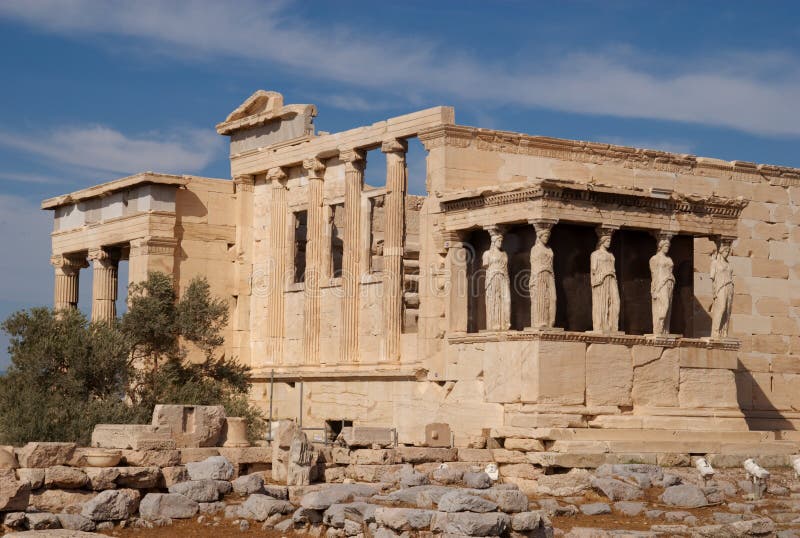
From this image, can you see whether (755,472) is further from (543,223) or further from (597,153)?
(597,153)

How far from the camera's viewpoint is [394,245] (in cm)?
2550

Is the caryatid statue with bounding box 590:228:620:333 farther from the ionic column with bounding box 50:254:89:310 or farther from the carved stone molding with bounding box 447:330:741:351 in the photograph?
the ionic column with bounding box 50:254:89:310

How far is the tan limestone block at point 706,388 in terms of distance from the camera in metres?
21.7

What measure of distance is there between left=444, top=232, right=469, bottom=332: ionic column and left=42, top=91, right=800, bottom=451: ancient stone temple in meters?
0.04

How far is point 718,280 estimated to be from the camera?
22.6 m

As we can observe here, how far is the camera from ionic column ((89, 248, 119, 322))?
103 feet

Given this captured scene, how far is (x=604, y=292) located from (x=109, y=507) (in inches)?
352

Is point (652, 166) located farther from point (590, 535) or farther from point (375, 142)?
point (590, 535)

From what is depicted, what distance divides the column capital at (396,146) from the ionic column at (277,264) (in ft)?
12.6

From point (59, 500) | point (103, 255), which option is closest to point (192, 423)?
point (59, 500)

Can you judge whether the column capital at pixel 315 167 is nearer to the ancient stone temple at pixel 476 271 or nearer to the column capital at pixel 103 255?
the ancient stone temple at pixel 476 271

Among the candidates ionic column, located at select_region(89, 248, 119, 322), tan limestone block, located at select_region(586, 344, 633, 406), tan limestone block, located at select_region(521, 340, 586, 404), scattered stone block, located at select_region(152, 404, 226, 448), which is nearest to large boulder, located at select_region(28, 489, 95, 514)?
scattered stone block, located at select_region(152, 404, 226, 448)

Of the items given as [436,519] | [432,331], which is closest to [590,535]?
[436,519]

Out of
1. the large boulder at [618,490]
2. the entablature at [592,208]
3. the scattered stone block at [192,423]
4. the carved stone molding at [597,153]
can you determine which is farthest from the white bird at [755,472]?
the carved stone molding at [597,153]
